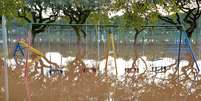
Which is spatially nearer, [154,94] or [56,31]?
[154,94]

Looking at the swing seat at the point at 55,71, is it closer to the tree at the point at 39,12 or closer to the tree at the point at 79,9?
the tree at the point at 79,9

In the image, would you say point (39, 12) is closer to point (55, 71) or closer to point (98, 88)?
point (55, 71)

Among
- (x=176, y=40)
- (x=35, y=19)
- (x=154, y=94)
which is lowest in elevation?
(x=154, y=94)

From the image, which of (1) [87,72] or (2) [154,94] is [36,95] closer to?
(2) [154,94]

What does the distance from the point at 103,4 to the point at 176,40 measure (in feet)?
17.4

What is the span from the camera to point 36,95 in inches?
311

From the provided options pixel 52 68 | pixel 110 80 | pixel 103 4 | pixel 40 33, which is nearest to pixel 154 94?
pixel 110 80

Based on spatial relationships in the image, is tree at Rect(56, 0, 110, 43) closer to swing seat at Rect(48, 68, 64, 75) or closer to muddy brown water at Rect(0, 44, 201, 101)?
swing seat at Rect(48, 68, 64, 75)

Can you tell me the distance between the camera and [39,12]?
2811 centimetres

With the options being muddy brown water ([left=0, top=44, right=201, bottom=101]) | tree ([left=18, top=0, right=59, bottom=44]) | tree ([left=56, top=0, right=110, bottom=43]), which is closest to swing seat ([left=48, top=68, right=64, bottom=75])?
muddy brown water ([left=0, top=44, right=201, bottom=101])

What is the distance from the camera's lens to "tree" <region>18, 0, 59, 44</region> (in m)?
27.0

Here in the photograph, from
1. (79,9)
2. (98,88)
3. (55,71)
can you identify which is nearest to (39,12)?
(79,9)

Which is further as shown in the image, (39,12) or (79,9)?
(39,12)

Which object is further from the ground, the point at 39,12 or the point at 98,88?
the point at 39,12
